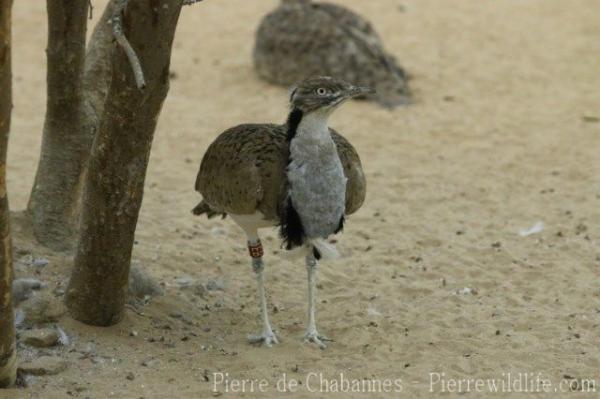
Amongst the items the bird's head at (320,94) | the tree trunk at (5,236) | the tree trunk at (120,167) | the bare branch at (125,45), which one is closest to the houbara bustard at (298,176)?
the bird's head at (320,94)

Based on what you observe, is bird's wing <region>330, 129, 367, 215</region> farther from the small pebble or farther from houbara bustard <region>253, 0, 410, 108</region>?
houbara bustard <region>253, 0, 410, 108</region>

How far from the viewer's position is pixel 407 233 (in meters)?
7.59

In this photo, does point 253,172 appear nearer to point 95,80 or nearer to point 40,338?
point 40,338

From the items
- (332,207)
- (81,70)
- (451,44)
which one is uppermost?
(81,70)

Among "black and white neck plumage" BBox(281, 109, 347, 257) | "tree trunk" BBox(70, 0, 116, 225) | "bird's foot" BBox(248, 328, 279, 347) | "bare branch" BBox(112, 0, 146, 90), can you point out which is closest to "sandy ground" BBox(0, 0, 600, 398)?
"bird's foot" BBox(248, 328, 279, 347)

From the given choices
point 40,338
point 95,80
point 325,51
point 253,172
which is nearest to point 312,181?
point 253,172

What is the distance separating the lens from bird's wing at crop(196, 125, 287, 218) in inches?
207

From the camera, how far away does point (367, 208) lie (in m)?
8.14

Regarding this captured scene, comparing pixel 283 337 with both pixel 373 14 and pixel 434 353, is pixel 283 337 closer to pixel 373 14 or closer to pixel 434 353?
pixel 434 353

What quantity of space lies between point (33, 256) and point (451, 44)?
27.2 feet

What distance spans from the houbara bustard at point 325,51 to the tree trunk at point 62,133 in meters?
5.29

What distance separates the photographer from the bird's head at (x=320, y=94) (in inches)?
202

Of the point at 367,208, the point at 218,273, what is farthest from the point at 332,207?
the point at 367,208

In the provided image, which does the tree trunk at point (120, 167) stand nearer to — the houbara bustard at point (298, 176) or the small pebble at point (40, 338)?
the small pebble at point (40, 338)
